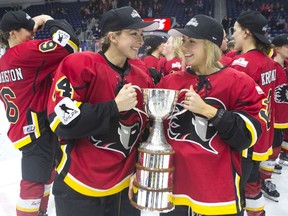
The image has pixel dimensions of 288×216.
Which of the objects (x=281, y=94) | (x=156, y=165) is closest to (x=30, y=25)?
(x=156, y=165)

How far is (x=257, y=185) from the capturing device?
90.0 inches

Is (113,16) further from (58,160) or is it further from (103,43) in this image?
(58,160)

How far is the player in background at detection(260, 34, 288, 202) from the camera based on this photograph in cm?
314

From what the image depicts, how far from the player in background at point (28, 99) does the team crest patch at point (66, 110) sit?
80 centimetres

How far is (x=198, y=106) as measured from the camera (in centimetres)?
127

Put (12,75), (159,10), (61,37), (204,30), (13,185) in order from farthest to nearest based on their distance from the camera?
1. (159,10)
2. (13,185)
3. (12,75)
4. (61,37)
5. (204,30)

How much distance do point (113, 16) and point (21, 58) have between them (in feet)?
2.92

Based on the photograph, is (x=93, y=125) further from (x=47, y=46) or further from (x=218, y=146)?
(x=47, y=46)

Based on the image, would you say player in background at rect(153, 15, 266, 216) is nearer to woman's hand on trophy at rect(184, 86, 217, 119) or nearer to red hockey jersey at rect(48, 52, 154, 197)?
woman's hand on trophy at rect(184, 86, 217, 119)

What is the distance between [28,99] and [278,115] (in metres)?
2.46

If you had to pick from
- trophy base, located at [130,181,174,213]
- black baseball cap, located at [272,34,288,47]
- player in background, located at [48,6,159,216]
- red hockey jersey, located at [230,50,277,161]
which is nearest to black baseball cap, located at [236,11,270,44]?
red hockey jersey, located at [230,50,277,161]

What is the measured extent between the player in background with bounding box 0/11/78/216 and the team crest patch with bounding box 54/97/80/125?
0.80 m

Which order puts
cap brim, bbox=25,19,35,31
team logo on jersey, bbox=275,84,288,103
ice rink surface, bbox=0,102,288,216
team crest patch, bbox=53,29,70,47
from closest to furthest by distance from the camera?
1. team crest patch, bbox=53,29,70,47
2. cap brim, bbox=25,19,35,31
3. ice rink surface, bbox=0,102,288,216
4. team logo on jersey, bbox=275,84,288,103

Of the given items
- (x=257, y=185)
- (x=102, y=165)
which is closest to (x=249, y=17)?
(x=257, y=185)
